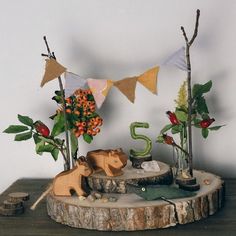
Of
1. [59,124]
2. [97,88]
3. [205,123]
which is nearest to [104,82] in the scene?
[97,88]

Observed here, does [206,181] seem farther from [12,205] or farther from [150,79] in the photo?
[12,205]

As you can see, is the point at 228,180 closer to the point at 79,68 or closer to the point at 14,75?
the point at 79,68

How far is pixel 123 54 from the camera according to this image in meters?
1.34

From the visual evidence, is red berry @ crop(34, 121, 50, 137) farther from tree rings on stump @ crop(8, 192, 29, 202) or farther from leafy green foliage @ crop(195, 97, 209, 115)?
leafy green foliage @ crop(195, 97, 209, 115)

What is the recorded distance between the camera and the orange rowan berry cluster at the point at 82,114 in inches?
46.1

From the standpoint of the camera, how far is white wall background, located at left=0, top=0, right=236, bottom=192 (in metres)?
1.32

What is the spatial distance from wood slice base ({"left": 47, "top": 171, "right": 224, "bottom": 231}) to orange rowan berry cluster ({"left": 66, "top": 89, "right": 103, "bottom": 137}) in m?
0.17

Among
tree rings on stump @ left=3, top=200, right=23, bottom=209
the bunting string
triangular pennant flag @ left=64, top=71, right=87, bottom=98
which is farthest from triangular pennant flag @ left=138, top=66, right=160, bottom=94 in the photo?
tree rings on stump @ left=3, top=200, right=23, bottom=209

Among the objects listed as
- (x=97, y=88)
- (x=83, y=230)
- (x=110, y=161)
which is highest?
(x=97, y=88)

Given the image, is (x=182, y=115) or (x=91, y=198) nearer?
(x=91, y=198)

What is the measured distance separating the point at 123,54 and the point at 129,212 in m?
0.47

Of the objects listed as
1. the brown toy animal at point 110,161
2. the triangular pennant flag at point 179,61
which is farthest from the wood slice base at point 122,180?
the triangular pennant flag at point 179,61

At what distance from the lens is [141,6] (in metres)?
1.33

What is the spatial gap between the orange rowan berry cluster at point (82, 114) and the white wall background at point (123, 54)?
19 centimetres
